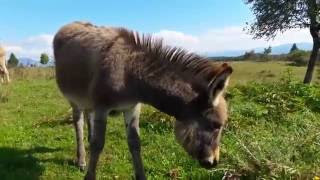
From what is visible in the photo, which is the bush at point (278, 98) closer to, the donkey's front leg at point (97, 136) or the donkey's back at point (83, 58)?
the donkey's back at point (83, 58)

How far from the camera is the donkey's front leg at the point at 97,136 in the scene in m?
5.56

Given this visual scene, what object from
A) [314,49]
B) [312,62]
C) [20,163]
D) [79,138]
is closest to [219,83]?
[79,138]

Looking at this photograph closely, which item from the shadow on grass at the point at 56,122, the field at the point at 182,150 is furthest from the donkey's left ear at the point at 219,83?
the shadow on grass at the point at 56,122

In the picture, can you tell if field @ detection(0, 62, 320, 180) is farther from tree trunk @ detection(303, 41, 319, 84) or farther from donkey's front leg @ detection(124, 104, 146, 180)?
tree trunk @ detection(303, 41, 319, 84)

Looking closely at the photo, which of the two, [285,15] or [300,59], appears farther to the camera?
[300,59]

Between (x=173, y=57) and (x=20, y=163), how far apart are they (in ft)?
9.74

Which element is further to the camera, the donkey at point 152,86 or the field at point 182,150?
the field at point 182,150

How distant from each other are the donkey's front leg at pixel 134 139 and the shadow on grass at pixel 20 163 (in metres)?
1.33

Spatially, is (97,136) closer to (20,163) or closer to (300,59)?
(20,163)

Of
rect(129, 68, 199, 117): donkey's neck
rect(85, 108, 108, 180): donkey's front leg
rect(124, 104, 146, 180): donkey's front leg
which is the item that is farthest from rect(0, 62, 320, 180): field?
rect(129, 68, 199, 117): donkey's neck

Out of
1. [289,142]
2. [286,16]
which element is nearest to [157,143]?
[289,142]

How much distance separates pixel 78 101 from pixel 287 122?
12.0ft

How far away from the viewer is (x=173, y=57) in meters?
5.41

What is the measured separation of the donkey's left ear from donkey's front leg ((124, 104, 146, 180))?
1.37m
